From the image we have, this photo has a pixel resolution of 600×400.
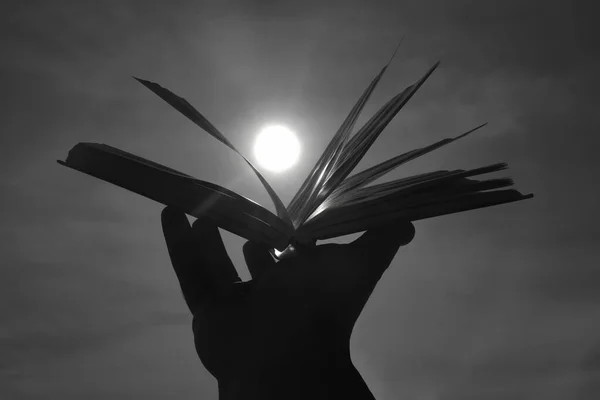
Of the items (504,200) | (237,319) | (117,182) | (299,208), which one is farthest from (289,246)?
(504,200)

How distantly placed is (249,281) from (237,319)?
0.96ft

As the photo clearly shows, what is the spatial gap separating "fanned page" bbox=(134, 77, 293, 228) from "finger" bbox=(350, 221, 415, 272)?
447mm

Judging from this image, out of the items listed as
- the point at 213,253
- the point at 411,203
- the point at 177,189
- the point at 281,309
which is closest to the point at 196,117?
the point at 177,189

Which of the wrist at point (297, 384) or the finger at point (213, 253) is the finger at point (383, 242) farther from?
the finger at point (213, 253)

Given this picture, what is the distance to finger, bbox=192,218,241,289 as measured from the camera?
10.3ft

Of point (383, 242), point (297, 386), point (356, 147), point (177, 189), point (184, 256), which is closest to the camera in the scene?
point (297, 386)

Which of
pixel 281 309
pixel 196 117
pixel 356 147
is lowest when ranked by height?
pixel 281 309

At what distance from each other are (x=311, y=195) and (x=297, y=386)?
1.06 metres

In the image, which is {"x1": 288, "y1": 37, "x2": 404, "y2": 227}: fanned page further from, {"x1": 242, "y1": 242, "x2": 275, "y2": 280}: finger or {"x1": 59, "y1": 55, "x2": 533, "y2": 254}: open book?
{"x1": 242, "y1": 242, "x2": 275, "y2": 280}: finger

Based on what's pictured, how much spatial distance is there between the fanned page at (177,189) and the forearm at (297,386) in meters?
0.75

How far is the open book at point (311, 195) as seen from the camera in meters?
3.00

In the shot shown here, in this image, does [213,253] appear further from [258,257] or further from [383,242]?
[383,242]

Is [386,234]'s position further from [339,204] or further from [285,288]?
[285,288]

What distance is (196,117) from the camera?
3.37 meters
